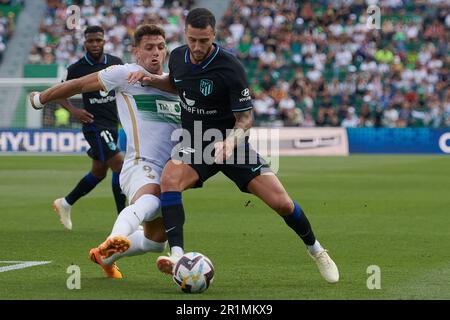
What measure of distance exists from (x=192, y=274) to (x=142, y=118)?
1.71 meters

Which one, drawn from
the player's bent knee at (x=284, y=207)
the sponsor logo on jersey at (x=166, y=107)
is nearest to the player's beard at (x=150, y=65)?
the sponsor logo on jersey at (x=166, y=107)

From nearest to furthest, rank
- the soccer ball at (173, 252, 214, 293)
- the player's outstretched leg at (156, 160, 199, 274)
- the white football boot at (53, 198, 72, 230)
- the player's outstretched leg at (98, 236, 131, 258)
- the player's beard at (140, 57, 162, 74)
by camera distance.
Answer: the player's outstretched leg at (98, 236, 131, 258)
the soccer ball at (173, 252, 214, 293)
the player's outstretched leg at (156, 160, 199, 274)
the player's beard at (140, 57, 162, 74)
the white football boot at (53, 198, 72, 230)

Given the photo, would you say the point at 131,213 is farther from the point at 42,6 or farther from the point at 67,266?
the point at 42,6

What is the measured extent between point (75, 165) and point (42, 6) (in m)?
15.5

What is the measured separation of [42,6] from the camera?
133 feet

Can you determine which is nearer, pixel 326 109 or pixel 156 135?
pixel 156 135

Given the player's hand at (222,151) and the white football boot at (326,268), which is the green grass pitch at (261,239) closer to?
the white football boot at (326,268)

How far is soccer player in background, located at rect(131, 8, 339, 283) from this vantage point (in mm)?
8070

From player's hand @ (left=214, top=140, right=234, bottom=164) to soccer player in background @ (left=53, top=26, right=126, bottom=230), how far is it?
5.03 m

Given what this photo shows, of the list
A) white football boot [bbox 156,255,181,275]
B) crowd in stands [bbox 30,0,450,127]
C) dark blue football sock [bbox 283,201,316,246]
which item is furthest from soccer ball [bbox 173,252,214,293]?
crowd in stands [bbox 30,0,450,127]

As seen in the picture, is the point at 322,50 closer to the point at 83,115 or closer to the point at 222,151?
the point at 83,115

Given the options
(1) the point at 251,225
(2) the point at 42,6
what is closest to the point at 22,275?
(1) the point at 251,225

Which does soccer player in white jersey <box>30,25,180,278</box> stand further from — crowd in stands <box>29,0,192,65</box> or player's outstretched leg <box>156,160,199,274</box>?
crowd in stands <box>29,0,192,65</box>
